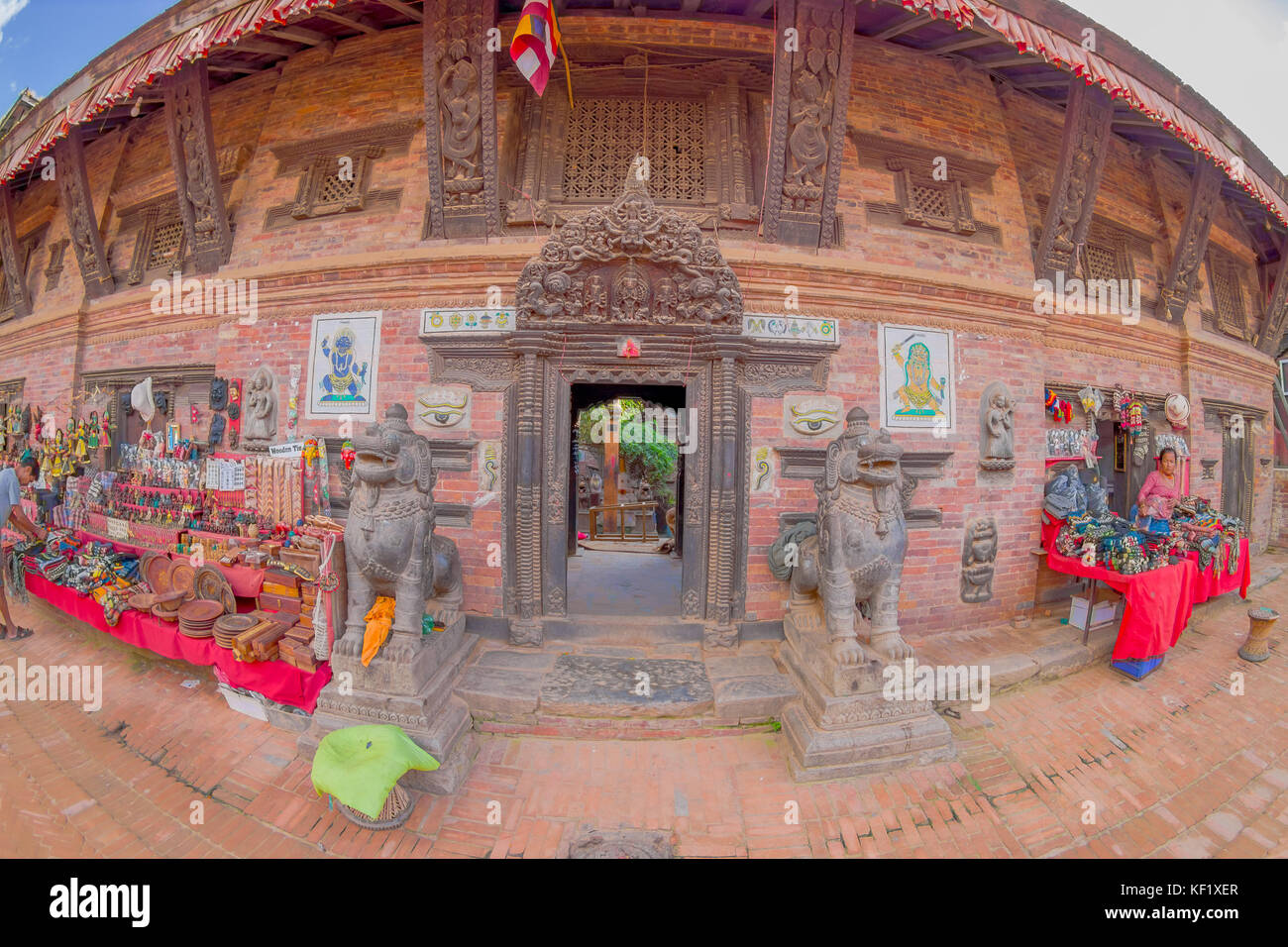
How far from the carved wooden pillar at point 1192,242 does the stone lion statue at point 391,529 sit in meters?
10.0

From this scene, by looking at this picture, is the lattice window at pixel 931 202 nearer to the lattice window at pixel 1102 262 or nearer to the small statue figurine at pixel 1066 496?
the lattice window at pixel 1102 262

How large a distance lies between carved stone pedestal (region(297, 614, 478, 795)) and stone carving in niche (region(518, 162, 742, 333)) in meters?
3.07

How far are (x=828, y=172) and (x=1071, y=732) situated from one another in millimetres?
5495

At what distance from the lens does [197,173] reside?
211 inches

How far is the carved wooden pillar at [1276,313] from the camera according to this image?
787 centimetres

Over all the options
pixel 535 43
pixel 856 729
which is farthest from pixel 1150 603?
pixel 535 43

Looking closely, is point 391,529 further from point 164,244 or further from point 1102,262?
point 1102,262

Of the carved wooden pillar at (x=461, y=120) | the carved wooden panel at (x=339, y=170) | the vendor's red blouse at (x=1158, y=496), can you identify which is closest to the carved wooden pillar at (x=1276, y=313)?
the vendor's red blouse at (x=1158, y=496)

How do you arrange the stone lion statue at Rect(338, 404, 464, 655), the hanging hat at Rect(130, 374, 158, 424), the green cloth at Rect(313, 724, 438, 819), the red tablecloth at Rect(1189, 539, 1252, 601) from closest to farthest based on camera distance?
1. the green cloth at Rect(313, 724, 438, 819)
2. the stone lion statue at Rect(338, 404, 464, 655)
3. the red tablecloth at Rect(1189, 539, 1252, 601)
4. the hanging hat at Rect(130, 374, 158, 424)

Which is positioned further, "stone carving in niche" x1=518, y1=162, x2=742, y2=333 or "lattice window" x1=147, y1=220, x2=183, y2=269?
"lattice window" x1=147, y1=220, x2=183, y2=269

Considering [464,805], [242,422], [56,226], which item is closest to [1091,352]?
[464,805]

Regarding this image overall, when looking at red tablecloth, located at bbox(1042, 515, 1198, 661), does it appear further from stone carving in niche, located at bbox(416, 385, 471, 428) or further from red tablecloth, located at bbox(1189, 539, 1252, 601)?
stone carving in niche, located at bbox(416, 385, 471, 428)

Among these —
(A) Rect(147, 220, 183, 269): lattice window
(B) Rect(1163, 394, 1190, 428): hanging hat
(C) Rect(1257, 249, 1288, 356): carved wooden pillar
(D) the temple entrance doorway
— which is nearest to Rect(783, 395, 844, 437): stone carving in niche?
(D) the temple entrance doorway

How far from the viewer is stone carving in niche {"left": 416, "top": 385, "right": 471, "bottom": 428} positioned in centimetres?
445
